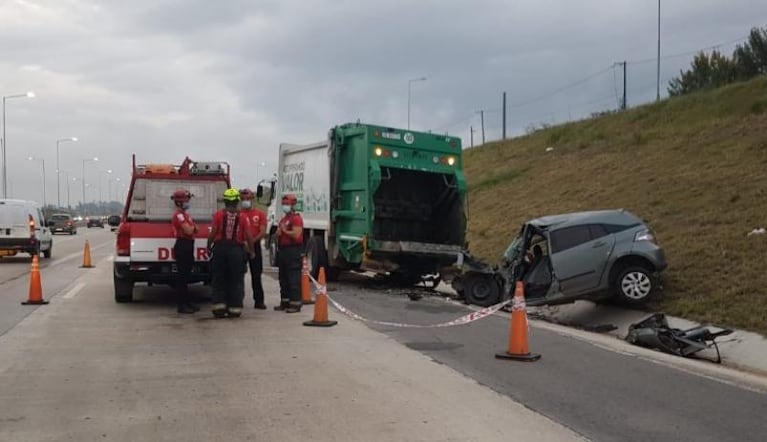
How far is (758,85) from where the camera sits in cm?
2691

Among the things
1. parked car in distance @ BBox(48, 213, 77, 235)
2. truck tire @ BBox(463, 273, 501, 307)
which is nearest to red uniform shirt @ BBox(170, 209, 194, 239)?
truck tire @ BBox(463, 273, 501, 307)

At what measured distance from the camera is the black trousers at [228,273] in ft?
36.5

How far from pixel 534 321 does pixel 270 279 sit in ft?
25.5

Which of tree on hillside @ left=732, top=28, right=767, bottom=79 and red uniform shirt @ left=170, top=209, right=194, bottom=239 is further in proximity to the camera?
tree on hillside @ left=732, top=28, right=767, bottom=79

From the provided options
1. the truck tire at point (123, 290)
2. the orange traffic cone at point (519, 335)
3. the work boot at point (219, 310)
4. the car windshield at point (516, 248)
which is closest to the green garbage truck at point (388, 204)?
the car windshield at point (516, 248)

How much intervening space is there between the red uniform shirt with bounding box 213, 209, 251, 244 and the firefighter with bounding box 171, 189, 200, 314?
65cm

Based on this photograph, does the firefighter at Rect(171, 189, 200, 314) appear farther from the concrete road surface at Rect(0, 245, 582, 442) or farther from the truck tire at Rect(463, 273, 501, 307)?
the truck tire at Rect(463, 273, 501, 307)

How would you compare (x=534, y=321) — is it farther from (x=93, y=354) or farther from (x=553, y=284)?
(x=93, y=354)

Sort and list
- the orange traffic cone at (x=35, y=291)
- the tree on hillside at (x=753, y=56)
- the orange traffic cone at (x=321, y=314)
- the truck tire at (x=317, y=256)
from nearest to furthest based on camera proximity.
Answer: the orange traffic cone at (x=321, y=314)
the orange traffic cone at (x=35, y=291)
the truck tire at (x=317, y=256)
the tree on hillside at (x=753, y=56)

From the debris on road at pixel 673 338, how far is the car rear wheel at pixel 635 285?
1463mm

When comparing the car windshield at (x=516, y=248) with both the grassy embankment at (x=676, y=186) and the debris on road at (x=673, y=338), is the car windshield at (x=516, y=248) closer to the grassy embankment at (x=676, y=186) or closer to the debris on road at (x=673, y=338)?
the grassy embankment at (x=676, y=186)

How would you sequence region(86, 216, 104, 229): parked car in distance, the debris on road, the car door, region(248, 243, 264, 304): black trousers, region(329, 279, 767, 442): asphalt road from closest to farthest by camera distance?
1. region(329, 279, 767, 442): asphalt road
2. the debris on road
3. the car door
4. region(248, 243, 264, 304): black trousers
5. region(86, 216, 104, 229): parked car in distance

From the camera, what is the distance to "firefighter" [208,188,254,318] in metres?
11.1

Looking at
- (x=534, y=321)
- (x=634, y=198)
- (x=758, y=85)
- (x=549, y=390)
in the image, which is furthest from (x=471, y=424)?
(x=758, y=85)
